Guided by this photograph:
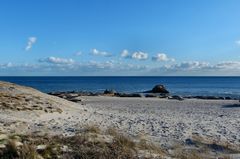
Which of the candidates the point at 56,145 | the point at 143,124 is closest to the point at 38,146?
the point at 56,145

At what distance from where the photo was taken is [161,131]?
16.4 metres

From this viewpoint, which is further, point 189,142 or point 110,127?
point 110,127

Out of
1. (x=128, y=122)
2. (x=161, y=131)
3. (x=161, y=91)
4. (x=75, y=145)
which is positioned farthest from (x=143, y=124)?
(x=161, y=91)

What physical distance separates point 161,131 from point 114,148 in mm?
6407

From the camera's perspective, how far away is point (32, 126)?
613 inches

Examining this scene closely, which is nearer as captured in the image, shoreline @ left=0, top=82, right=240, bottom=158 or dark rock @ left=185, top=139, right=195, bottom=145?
shoreline @ left=0, top=82, right=240, bottom=158

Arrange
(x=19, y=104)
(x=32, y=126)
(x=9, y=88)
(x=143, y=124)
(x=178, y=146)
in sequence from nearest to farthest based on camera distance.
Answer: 1. (x=178, y=146)
2. (x=32, y=126)
3. (x=143, y=124)
4. (x=19, y=104)
5. (x=9, y=88)

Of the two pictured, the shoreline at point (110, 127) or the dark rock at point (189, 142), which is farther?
the dark rock at point (189, 142)

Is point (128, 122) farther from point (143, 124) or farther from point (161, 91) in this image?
point (161, 91)

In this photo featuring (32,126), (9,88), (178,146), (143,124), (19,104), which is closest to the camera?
(178,146)

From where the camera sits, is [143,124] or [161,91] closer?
[143,124]

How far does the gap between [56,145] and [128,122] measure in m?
9.14

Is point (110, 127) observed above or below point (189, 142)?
above

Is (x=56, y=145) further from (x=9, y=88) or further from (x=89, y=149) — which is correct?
(x=9, y=88)
